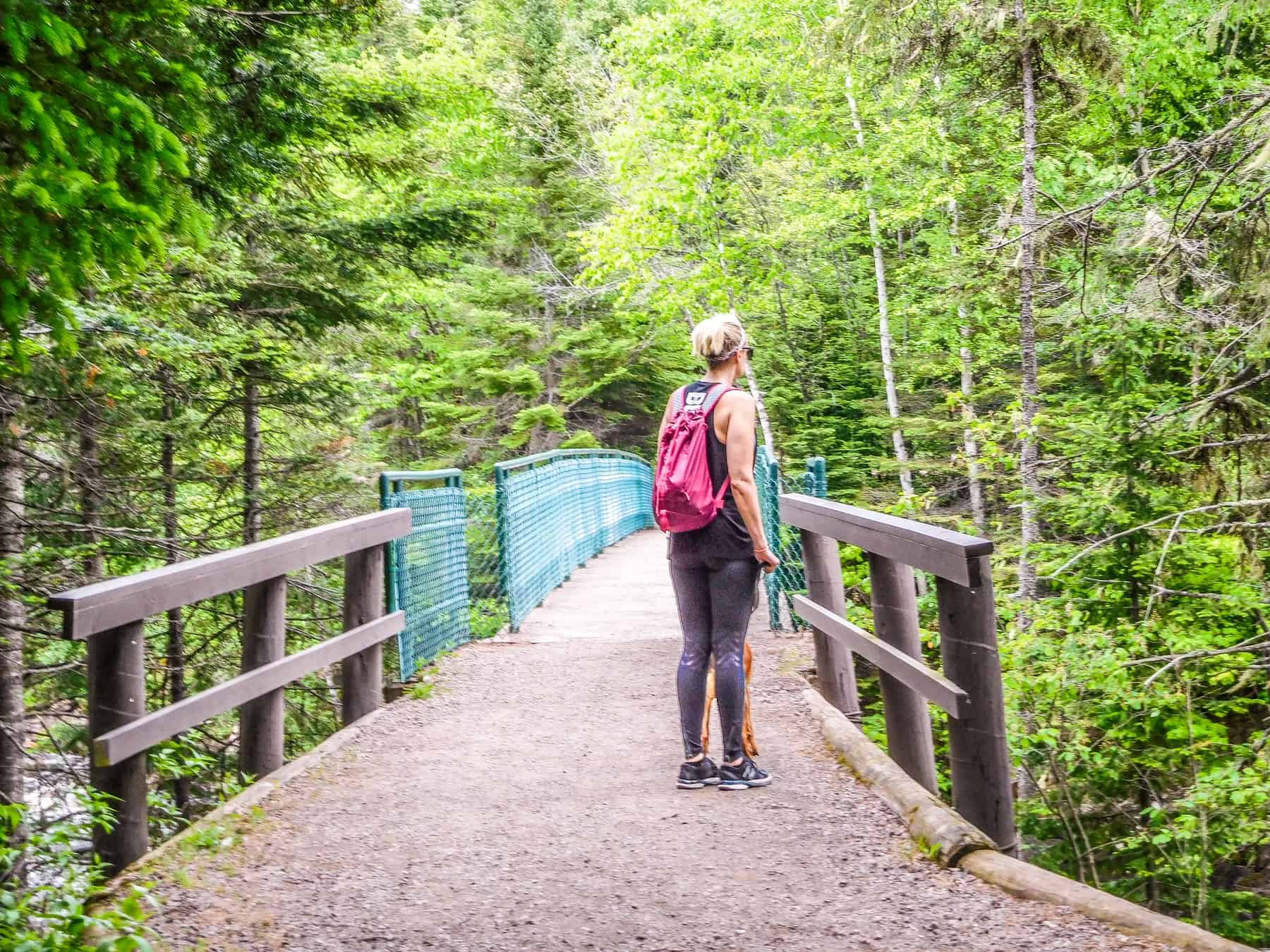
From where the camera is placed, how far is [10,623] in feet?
24.8

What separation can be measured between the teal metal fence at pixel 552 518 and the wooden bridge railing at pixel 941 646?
2.42 m

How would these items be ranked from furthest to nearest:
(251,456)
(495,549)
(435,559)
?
1. (251,456)
2. (495,549)
3. (435,559)

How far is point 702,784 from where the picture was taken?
17.4 ft

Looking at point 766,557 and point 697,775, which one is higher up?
point 766,557

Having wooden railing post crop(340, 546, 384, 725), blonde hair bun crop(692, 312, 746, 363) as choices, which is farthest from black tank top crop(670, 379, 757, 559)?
wooden railing post crop(340, 546, 384, 725)

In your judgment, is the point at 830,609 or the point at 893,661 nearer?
the point at 893,661

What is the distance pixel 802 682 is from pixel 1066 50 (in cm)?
863

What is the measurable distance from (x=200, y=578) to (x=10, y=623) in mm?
4028

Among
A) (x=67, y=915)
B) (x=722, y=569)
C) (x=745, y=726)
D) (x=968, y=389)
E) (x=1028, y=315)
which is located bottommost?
(x=745, y=726)

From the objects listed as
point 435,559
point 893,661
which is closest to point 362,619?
point 435,559

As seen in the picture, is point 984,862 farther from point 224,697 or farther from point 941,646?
point 224,697

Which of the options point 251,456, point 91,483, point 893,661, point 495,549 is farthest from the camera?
point 251,456

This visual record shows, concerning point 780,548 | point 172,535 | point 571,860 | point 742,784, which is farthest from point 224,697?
point 172,535

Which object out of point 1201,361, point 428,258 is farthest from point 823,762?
point 428,258
